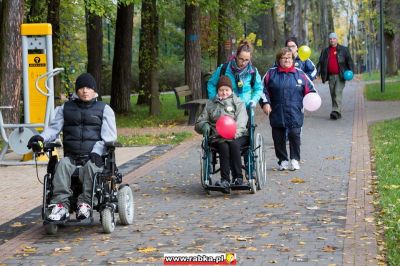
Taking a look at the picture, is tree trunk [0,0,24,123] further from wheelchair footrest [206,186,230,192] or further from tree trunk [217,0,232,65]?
tree trunk [217,0,232,65]

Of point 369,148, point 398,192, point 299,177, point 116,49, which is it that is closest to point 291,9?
point 116,49

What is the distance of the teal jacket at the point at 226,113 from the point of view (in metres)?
10.6

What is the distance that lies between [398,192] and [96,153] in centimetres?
349

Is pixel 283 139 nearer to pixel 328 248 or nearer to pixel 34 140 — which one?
pixel 34 140

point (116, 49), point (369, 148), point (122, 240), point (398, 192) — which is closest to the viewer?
point (122, 240)

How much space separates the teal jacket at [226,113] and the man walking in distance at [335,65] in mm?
10191

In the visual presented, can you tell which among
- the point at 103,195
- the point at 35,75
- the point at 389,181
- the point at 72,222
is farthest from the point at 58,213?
the point at 35,75

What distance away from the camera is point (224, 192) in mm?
10586

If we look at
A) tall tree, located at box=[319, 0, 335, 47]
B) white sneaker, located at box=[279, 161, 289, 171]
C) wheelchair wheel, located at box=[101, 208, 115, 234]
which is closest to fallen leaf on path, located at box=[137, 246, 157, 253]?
wheelchair wheel, located at box=[101, 208, 115, 234]

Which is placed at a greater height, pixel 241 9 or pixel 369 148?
pixel 241 9

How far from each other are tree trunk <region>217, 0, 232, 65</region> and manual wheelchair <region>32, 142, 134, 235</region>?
18.4 metres

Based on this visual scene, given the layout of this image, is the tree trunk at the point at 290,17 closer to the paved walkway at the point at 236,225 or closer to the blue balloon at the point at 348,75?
the blue balloon at the point at 348,75

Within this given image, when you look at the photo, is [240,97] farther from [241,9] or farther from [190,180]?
[241,9]

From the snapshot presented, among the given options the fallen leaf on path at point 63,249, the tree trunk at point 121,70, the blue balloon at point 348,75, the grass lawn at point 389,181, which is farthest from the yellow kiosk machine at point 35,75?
the tree trunk at point 121,70
